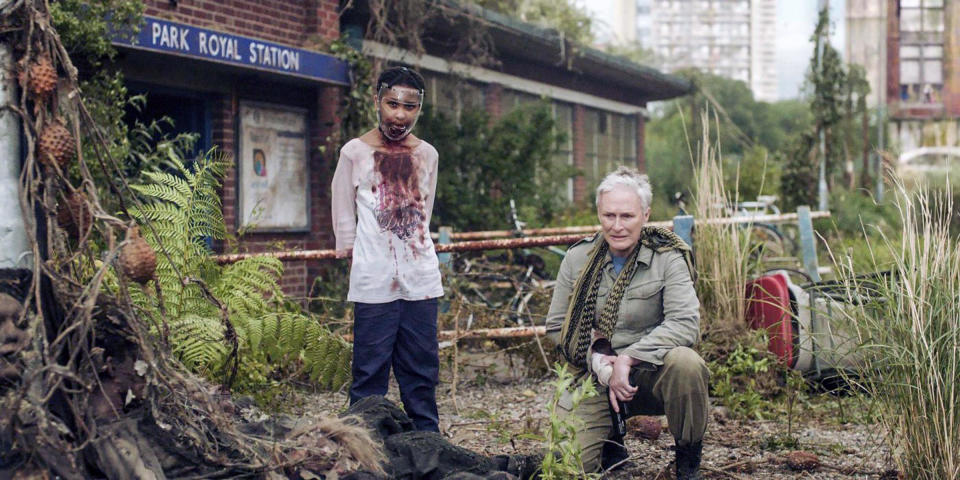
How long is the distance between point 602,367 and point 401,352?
36.2 inches

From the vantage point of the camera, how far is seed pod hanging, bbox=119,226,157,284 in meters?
2.81

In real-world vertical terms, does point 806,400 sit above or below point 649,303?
below

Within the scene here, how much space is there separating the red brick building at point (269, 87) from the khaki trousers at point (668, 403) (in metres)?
3.45

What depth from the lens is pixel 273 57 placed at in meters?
9.30

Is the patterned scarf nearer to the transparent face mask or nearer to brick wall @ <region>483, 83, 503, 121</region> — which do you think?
the transparent face mask

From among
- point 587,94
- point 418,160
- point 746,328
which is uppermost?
point 587,94

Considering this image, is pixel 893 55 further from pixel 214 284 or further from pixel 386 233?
pixel 386 233

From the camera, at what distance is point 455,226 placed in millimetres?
11938

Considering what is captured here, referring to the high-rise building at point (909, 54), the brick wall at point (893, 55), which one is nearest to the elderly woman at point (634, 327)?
the high-rise building at point (909, 54)

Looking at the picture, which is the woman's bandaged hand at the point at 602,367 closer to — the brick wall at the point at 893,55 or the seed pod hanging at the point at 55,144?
the seed pod hanging at the point at 55,144

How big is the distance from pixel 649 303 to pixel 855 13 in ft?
173

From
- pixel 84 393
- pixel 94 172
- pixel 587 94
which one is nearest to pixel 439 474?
pixel 84 393

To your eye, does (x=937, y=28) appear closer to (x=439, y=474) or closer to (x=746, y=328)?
(x=746, y=328)

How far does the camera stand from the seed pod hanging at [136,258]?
9.23 feet
